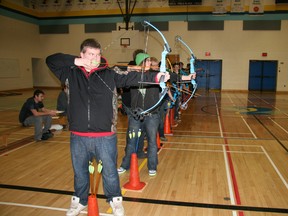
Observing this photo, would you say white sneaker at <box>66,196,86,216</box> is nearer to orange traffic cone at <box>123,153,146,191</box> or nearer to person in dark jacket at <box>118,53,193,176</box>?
orange traffic cone at <box>123,153,146,191</box>

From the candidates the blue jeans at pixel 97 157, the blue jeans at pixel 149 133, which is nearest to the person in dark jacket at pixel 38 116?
the blue jeans at pixel 149 133

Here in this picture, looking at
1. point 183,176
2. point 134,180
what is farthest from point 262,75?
point 134,180

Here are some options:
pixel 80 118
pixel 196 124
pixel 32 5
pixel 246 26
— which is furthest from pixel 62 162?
pixel 32 5

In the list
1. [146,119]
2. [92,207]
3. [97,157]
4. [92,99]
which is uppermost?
[92,99]

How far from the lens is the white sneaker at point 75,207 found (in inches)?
107

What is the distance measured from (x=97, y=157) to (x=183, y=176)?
5.69 feet

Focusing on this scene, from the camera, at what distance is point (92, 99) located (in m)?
2.33

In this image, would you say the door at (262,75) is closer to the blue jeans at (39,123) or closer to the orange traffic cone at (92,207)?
the blue jeans at (39,123)

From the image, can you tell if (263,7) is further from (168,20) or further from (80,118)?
(80,118)

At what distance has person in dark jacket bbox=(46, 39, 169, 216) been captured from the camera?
233cm

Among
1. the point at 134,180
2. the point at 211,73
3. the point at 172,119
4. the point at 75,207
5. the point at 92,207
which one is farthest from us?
the point at 211,73

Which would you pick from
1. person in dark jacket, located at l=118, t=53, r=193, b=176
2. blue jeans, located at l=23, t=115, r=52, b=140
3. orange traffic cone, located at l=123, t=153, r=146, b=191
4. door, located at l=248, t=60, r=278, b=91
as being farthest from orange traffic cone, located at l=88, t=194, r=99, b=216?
door, located at l=248, t=60, r=278, b=91

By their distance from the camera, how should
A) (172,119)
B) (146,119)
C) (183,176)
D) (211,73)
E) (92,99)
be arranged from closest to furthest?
(92,99) → (146,119) → (183,176) → (172,119) → (211,73)

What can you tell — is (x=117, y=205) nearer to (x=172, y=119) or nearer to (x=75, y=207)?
(x=75, y=207)
